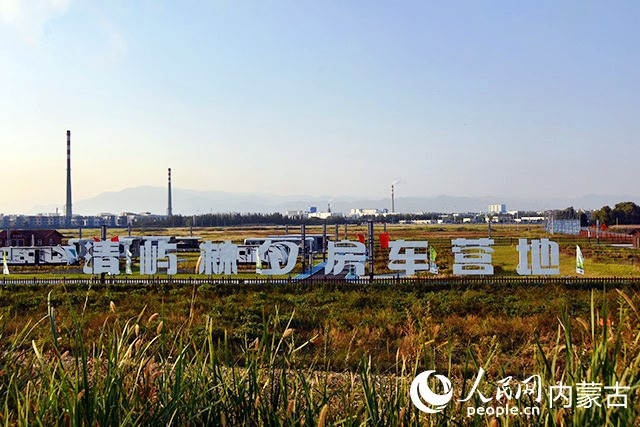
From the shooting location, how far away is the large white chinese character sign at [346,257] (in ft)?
77.7

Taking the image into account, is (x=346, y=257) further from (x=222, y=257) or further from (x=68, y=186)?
(x=68, y=186)

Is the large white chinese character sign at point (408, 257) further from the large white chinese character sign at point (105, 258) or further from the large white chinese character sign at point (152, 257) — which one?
the large white chinese character sign at point (105, 258)

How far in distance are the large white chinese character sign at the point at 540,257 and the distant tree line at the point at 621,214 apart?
172 feet

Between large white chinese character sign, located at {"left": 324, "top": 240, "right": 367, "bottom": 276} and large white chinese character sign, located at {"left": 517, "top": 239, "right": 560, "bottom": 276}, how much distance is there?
Result: 649 centimetres

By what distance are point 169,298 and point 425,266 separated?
1018 cm

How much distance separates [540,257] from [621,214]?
5589 centimetres

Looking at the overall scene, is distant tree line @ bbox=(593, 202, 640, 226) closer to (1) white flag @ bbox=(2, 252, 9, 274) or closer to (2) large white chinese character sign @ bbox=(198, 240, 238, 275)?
(2) large white chinese character sign @ bbox=(198, 240, 238, 275)

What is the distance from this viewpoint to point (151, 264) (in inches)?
1015

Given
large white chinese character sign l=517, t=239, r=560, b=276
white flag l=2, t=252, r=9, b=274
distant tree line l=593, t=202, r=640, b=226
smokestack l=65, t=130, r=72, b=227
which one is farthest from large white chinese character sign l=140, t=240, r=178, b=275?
smokestack l=65, t=130, r=72, b=227

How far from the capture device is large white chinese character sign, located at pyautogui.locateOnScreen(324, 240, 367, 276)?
23688mm

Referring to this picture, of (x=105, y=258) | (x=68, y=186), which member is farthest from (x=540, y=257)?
(x=68, y=186)

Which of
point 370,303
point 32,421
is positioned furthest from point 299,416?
point 370,303

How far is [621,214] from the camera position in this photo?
72438 millimetres

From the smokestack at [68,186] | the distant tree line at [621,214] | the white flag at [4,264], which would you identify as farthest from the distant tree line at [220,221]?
the white flag at [4,264]
